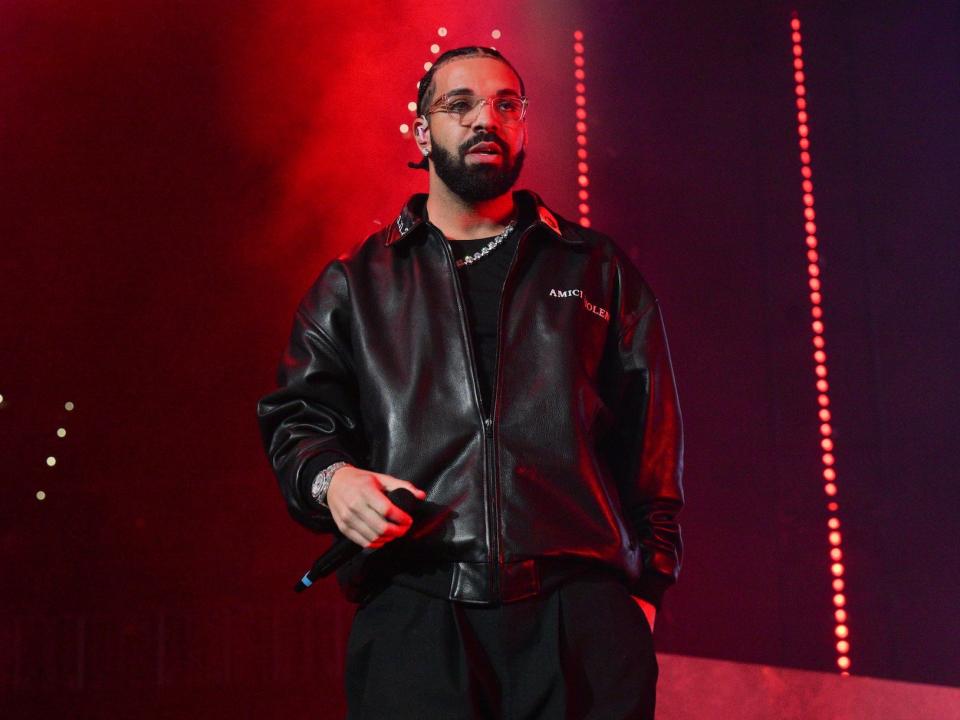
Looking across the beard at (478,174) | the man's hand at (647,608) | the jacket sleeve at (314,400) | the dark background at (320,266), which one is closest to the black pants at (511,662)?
the man's hand at (647,608)

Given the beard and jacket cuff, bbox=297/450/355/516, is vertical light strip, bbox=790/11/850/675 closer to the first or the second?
the beard

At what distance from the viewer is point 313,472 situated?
5.04 feet

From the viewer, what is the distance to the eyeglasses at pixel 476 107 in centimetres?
177

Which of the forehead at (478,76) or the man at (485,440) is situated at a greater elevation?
the forehead at (478,76)

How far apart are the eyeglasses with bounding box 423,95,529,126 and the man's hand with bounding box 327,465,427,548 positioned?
0.67 m

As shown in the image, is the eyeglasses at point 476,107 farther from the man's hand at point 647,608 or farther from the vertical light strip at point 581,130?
the vertical light strip at point 581,130

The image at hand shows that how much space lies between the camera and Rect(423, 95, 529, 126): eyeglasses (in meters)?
1.77

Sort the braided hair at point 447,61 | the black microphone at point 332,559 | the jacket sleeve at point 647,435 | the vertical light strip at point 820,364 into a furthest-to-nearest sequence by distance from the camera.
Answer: the vertical light strip at point 820,364, the braided hair at point 447,61, the jacket sleeve at point 647,435, the black microphone at point 332,559

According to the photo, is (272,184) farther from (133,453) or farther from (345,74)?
(133,453)

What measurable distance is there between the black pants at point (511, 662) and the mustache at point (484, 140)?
0.72 m

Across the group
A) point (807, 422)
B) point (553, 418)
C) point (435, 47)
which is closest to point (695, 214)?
point (807, 422)

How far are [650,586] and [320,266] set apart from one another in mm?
1661

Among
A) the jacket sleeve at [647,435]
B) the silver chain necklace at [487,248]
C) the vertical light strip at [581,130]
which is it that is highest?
the vertical light strip at [581,130]

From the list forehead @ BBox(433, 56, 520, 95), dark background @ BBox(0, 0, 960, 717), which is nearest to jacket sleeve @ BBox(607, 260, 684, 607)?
forehead @ BBox(433, 56, 520, 95)
